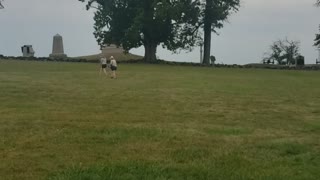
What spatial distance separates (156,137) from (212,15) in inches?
1692

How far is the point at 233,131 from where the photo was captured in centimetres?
1193

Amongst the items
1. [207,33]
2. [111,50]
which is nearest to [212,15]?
[207,33]

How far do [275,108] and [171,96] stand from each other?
4.31 m

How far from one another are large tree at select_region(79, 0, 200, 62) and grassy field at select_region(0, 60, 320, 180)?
101 ft

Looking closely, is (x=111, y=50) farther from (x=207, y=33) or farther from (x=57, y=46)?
(x=207, y=33)

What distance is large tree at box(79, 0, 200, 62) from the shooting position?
50312 millimetres

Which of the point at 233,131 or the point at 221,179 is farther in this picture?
the point at 233,131

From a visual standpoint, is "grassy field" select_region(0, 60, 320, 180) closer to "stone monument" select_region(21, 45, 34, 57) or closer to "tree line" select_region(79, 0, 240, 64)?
"tree line" select_region(79, 0, 240, 64)

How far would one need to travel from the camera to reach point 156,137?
1081 centimetres

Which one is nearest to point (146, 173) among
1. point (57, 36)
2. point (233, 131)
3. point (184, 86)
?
point (233, 131)

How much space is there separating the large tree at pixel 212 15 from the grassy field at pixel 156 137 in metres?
33.2

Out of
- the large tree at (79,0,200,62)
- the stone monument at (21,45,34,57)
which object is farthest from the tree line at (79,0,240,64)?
the stone monument at (21,45,34,57)

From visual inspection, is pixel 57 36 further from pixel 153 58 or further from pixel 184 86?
pixel 184 86

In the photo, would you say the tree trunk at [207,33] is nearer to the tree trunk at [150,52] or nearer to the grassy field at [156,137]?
the tree trunk at [150,52]
